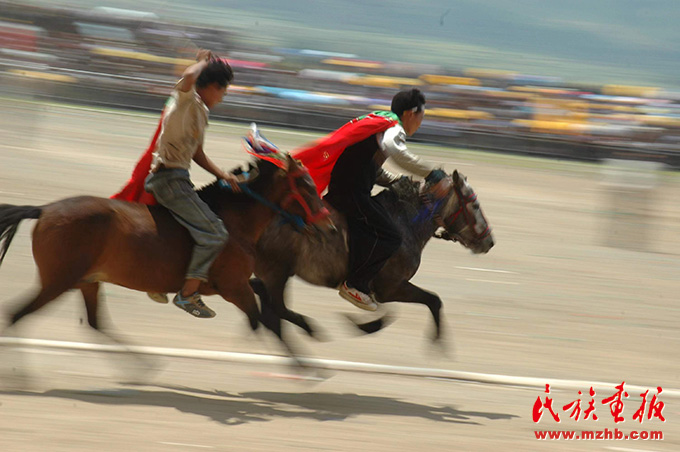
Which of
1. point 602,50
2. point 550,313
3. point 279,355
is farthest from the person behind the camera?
point 602,50

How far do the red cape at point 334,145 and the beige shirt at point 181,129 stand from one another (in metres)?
1.18

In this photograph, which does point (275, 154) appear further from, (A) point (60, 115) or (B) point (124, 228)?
(A) point (60, 115)

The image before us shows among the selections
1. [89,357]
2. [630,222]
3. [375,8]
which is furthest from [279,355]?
[375,8]

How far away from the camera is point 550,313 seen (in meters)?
10.5

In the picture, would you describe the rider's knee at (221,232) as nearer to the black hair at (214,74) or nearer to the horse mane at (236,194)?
the horse mane at (236,194)

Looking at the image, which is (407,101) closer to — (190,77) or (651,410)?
(190,77)

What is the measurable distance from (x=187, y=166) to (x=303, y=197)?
34.5 inches

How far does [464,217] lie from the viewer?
7988 mm

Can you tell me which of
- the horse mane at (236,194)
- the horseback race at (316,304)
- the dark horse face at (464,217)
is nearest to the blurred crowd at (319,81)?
the horseback race at (316,304)

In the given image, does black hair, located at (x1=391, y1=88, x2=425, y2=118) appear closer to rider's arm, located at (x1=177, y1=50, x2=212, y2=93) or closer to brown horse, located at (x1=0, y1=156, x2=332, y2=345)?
brown horse, located at (x1=0, y1=156, x2=332, y2=345)

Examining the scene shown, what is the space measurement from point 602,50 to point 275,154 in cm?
10936

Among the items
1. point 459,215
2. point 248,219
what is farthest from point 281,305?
point 459,215

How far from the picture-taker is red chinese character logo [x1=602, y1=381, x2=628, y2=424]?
674cm

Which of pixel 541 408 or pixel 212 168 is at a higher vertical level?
pixel 212 168
